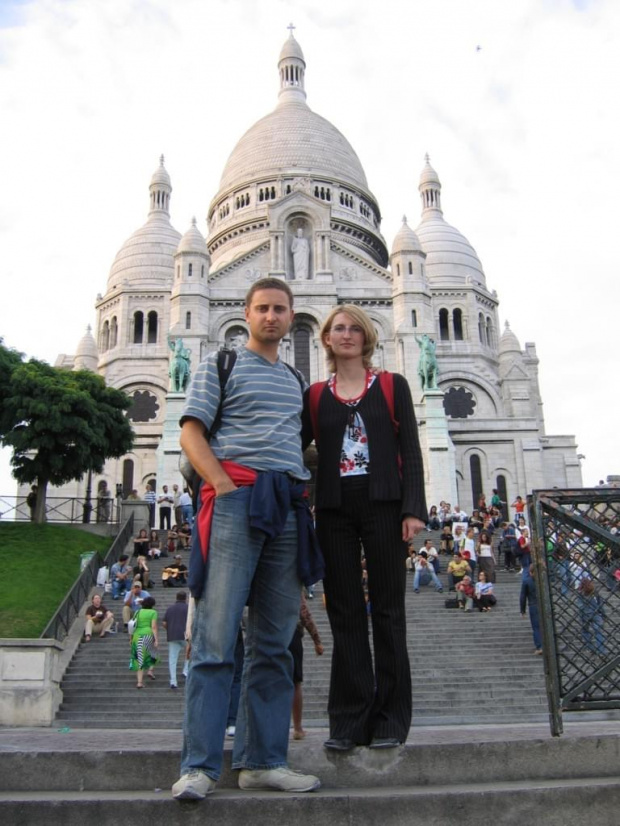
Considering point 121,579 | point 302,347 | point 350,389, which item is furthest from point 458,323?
point 350,389

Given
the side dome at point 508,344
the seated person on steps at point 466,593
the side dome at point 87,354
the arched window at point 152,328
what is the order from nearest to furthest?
1. the seated person on steps at point 466,593
2. the side dome at point 87,354
3. the arched window at point 152,328
4. the side dome at point 508,344

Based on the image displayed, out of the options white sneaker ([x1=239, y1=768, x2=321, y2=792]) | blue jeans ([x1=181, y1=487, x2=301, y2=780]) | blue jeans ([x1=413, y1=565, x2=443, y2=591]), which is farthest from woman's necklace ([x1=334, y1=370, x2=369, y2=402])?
blue jeans ([x1=413, y1=565, x2=443, y2=591])

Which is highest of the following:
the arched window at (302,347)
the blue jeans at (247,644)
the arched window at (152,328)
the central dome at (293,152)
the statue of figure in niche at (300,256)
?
the central dome at (293,152)

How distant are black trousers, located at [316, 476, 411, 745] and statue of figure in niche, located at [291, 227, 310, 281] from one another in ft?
133

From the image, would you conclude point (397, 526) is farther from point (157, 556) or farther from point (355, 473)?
point (157, 556)

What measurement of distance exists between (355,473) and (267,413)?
0.62 metres

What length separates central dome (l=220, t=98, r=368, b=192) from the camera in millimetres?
60031

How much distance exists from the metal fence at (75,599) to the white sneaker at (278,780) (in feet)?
40.6

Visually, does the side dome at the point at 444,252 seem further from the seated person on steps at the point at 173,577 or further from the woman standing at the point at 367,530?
the woman standing at the point at 367,530

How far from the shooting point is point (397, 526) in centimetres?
466

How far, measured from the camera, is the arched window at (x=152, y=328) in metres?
49.7

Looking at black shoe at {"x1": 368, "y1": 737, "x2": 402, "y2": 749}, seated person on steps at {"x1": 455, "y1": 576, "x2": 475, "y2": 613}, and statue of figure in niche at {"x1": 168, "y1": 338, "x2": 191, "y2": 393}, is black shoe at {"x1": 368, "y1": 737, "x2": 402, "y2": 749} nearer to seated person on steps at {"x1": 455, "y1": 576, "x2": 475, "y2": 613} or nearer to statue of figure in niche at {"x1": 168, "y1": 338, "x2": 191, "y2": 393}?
seated person on steps at {"x1": 455, "y1": 576, "x2": 475, "y2": 613}

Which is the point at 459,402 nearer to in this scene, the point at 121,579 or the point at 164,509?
the point at 164,509

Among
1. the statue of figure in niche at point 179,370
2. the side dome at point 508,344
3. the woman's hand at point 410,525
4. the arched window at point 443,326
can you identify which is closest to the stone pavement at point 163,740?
the woman's hand at point 410,525
